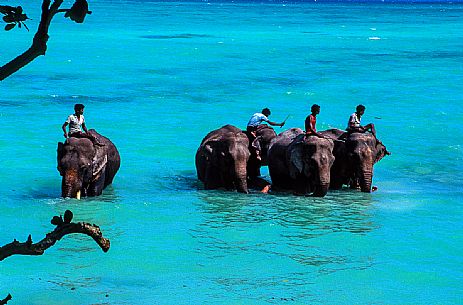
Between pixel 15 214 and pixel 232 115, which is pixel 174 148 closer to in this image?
pixel 232 115

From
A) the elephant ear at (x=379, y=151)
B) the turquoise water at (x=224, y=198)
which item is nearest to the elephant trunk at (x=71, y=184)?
the turquoise water at (x=224, y=198)

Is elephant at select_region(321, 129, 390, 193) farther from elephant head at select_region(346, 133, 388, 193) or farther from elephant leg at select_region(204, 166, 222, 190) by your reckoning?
elephant leg at select_region(204, 166, 222, 190)

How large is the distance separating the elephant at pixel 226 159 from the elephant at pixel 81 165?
187cm

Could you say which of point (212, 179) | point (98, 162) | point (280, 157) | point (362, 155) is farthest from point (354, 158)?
point (98, 162)

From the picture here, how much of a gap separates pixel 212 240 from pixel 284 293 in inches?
108

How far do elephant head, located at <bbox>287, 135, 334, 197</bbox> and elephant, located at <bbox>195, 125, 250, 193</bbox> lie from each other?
819mm

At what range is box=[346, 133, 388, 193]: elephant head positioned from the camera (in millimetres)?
17234

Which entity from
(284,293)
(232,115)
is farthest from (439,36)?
(284,293)

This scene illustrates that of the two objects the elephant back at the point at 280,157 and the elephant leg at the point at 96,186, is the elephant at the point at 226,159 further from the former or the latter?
the elephant leg at the point at 96,186

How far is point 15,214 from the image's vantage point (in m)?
16.9

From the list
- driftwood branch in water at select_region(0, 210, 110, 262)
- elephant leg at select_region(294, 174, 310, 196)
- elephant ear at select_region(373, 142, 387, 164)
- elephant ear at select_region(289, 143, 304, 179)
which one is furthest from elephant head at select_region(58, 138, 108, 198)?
driftwood branch in water at select_region(0, 210, 110, 262)

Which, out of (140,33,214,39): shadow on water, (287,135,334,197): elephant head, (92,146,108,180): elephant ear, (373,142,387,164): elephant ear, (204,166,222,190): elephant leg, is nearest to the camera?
(92,146,108,180): elephant ear

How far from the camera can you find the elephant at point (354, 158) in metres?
17.3

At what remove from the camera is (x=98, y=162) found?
53.9 feet
